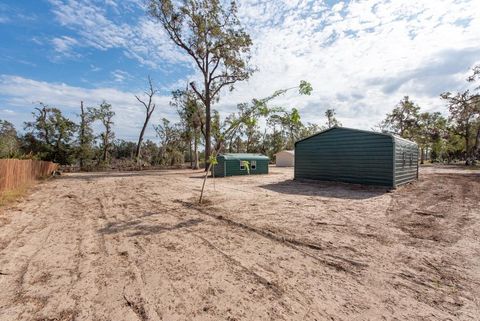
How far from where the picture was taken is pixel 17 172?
1141cm

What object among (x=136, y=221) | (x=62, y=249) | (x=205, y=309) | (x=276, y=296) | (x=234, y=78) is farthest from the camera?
(x=234, y=78)

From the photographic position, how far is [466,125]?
3662 centimetres

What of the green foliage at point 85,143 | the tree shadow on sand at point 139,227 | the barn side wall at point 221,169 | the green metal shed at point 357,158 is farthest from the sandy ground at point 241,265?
the green foliage at point 85,143

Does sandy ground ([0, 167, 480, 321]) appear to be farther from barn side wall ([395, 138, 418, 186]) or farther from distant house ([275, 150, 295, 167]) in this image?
distant house ([275, 150, 295, 167])

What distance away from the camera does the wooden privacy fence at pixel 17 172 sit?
9.35 metres

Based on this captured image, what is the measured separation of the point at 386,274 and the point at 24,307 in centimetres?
415

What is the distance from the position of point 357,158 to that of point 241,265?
10.7 meters

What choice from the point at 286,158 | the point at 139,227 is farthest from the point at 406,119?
the point at 139,227

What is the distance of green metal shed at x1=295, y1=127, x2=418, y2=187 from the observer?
11.4 m

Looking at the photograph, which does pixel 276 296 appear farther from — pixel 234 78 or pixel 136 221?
pixel 234 78

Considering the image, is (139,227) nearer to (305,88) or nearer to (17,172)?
(305,88)

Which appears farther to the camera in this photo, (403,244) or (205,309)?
(403,244)

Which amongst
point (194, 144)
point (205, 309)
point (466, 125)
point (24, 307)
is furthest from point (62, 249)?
point (466, 125)

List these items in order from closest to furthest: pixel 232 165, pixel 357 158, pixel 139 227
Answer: pixel 139 227 < pixel 357 158 < pixel 232 165
